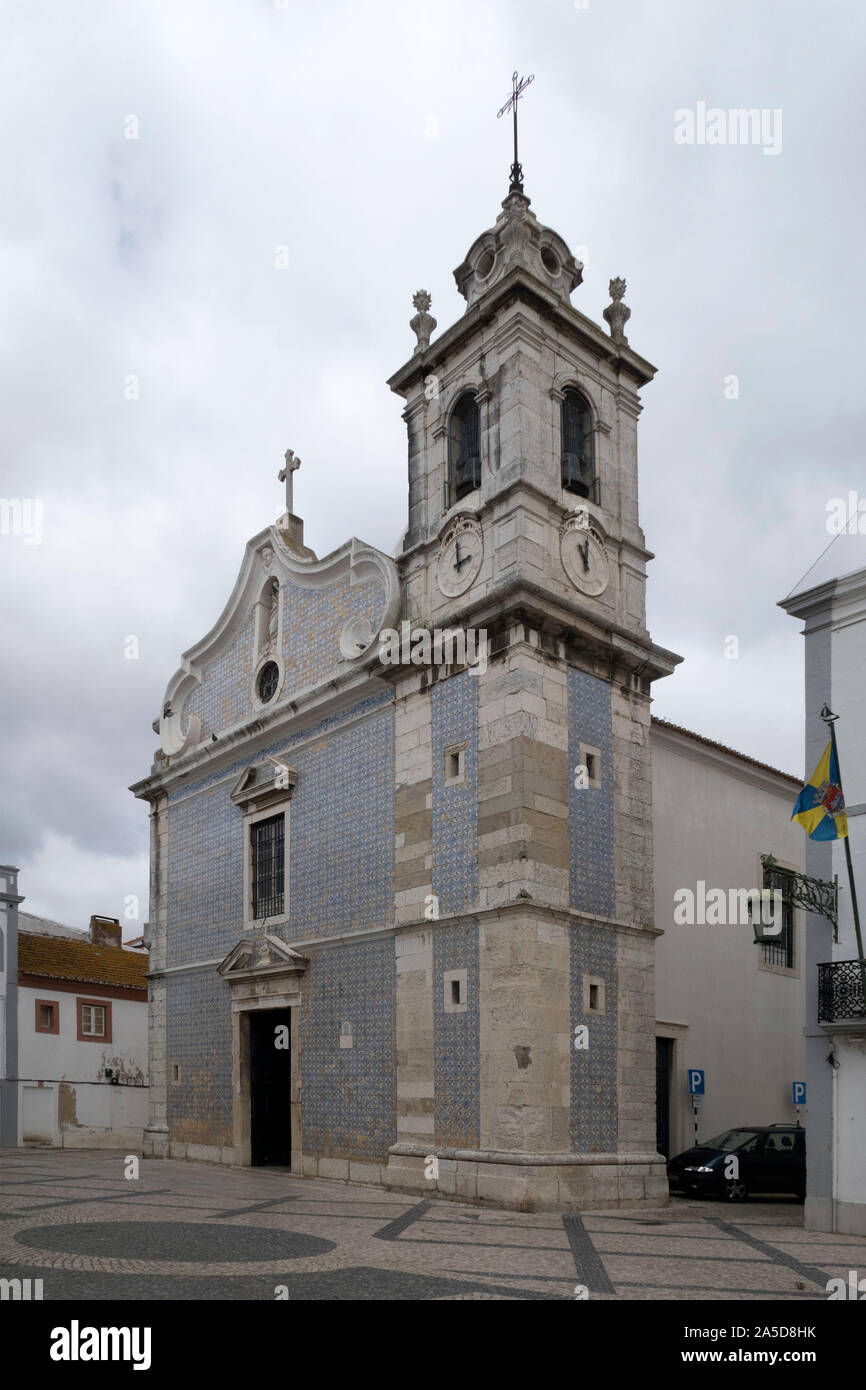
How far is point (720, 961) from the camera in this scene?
2236cm

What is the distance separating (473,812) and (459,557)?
3.73 metres

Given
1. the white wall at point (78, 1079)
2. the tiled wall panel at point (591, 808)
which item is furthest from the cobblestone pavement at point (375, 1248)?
the white wall at point (78, 1079)

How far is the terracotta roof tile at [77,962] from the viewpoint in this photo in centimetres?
3288

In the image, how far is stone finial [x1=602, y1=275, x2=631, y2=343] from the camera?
1947 cm

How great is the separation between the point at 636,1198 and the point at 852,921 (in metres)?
4.95

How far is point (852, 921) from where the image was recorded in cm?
1357

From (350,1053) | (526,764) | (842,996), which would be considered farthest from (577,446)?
(350,1053)

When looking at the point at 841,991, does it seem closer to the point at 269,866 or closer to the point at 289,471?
the point at 269,866

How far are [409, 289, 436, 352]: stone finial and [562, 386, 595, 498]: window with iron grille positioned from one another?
2542mm

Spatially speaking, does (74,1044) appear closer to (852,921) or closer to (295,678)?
(295,678)

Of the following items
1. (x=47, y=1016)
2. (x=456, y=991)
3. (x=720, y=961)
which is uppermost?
(x=456, y=991)

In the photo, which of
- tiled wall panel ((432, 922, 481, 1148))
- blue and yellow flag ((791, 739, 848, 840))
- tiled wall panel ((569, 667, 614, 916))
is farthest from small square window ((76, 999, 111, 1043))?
blue and yellow flag ((791, 739, 848, 840))

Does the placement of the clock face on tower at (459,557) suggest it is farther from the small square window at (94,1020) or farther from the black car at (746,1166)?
the small square window at (94,1020)
